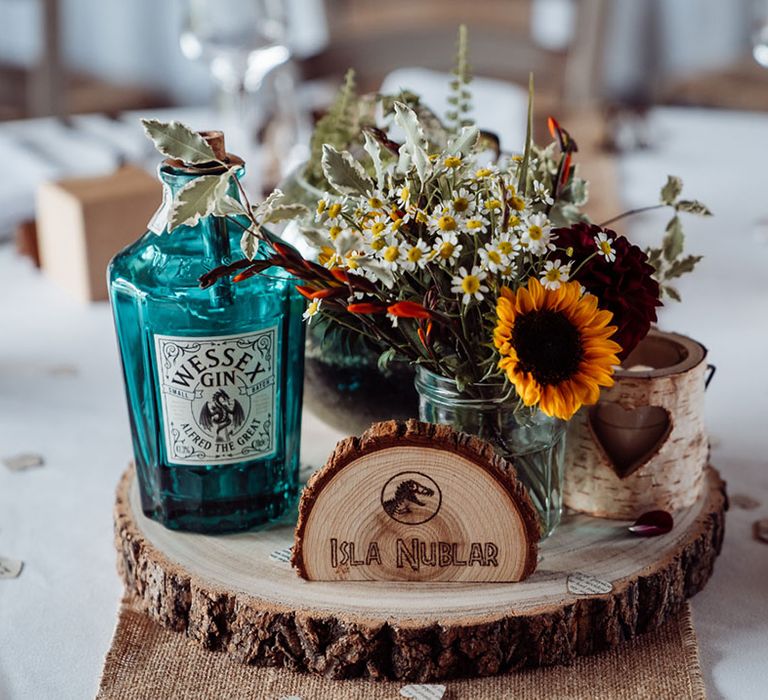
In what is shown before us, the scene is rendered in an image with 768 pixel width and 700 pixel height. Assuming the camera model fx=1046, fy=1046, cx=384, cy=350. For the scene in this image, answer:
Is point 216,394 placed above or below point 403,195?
below

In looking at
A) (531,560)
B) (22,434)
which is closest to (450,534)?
(531,560)

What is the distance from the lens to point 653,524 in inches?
30.0

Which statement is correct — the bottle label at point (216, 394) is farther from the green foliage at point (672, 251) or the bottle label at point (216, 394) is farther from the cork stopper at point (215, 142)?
the green foliage at point (672, 251)

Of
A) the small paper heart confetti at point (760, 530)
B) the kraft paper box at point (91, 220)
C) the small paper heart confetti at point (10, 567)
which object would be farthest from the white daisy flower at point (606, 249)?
the kraft paper box at point (91, 220)

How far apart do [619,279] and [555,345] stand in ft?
0.22

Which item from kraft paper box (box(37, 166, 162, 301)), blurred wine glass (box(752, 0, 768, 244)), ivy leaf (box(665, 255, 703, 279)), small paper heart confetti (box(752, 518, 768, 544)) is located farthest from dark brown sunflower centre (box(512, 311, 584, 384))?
blurred wine glass (box(752, 0, 768, 244))

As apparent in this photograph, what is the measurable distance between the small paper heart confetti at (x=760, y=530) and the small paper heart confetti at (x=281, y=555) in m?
0.38

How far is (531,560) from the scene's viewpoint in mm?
710

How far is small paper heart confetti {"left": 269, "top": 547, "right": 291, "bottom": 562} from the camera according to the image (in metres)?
0.74

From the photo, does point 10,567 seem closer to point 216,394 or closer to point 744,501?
point 216,394

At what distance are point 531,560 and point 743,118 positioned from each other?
4.76 feet

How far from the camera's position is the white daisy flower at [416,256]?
2.05 feet

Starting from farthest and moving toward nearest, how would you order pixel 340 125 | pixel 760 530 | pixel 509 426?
Answer: 1. pixel 340 125
2. pixel 760 530
3. pixel 509 426

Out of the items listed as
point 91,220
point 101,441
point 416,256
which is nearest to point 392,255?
point 416,256
